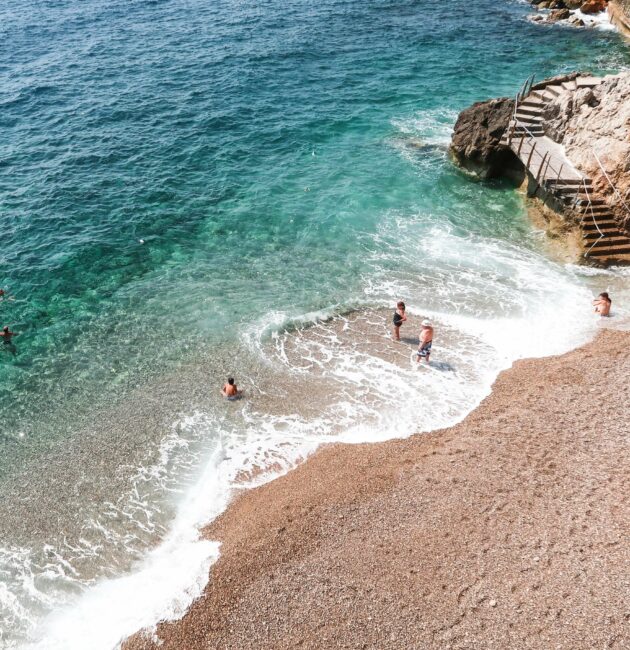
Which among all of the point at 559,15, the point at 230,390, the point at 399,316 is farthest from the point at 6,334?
the point at 559,15

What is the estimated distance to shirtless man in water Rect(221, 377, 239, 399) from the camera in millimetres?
17188

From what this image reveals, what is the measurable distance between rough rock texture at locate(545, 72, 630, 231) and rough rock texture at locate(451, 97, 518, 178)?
2.42 metres

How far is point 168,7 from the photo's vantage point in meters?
60.3

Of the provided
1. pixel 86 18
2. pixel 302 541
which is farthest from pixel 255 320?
pixel 86 18

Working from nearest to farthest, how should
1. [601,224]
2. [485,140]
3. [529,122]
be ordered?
1. [601,224]
2. [529,122]
3. [485,140]

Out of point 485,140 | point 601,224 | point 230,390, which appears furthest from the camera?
point 485,140

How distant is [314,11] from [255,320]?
5194 centimetres

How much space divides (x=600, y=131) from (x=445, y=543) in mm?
21208

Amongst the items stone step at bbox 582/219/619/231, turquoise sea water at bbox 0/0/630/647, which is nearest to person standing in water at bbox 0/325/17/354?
turquoise sea water at bbox 0/0/630/647

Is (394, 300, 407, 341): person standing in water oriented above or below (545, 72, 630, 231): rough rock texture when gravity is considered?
Answer: below

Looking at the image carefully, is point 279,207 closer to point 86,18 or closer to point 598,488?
point 598,488

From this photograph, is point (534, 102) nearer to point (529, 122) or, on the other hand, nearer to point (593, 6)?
point (529, 122)

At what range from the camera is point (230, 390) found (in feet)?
56.3

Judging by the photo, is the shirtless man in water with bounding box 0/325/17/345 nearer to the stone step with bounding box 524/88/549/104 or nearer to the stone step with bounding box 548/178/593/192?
the stone step with bounding box 548/178/593/192
